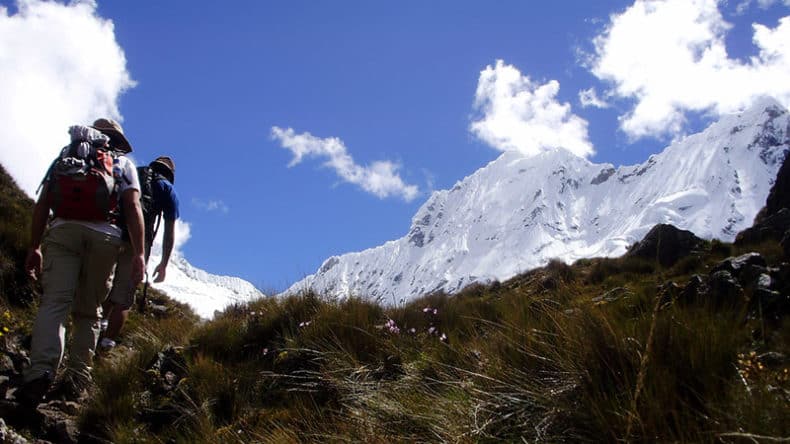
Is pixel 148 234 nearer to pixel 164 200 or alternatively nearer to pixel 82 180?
pixel 164 200

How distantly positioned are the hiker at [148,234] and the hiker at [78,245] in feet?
1.91

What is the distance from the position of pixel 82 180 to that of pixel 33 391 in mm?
1442

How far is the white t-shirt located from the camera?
4.12 m

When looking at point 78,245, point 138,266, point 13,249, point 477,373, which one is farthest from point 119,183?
point 13,249

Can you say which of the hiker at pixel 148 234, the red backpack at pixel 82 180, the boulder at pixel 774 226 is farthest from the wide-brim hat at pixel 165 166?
the boulder at pixel 774 226

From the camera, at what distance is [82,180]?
401cm

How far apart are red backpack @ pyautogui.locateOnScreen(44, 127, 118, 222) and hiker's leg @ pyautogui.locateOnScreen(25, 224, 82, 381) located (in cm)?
15

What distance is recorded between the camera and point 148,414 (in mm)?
3781

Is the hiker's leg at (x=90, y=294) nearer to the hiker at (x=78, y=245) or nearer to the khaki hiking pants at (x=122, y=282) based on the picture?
the hiker at (x=78, y=245)

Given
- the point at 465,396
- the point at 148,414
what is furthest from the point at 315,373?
the point at 465,396

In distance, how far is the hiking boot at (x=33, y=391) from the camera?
3.64 m

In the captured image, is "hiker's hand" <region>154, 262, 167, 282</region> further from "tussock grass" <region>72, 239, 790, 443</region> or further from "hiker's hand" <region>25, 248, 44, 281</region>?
"hiker's hand" <region>25, 248, 44, 281</region>

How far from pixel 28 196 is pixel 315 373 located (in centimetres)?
896

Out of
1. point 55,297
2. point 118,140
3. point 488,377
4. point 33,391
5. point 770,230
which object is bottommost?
point 33,391
